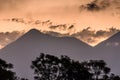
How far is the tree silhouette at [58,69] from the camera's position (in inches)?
3883

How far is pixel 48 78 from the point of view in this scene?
98562 mm

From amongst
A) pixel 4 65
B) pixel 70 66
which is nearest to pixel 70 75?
pixel 70 66

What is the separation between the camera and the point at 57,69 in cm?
9919

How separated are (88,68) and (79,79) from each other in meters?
2.81

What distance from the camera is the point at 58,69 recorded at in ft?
326

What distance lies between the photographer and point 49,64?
9875 centimetres

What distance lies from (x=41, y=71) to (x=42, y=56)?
267 centimetres

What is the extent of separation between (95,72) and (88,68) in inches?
61.8

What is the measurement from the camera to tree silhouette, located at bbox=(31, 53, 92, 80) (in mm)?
98625

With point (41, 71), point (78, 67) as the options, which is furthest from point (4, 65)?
point (78, 67)

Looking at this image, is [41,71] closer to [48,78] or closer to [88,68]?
[48,78]

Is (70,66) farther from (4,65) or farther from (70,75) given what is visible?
(4,65)

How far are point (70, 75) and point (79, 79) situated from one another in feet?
5.84

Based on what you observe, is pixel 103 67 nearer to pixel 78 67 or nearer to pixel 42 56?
pixel 78 67
